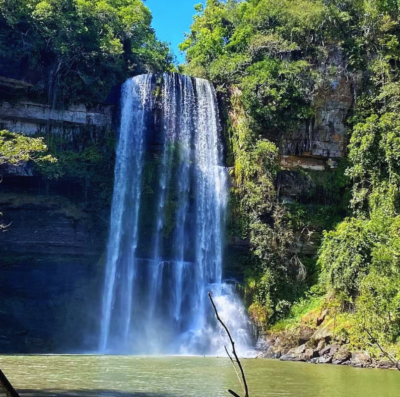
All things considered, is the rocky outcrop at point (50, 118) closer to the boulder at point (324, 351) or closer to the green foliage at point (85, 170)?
the green foliage at point (85, 170)

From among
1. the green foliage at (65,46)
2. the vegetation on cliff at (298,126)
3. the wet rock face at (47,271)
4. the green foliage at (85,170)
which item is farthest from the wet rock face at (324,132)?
the wet rock face at (47,271)

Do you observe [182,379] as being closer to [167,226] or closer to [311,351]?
[311,351]

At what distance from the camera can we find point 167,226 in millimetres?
23812

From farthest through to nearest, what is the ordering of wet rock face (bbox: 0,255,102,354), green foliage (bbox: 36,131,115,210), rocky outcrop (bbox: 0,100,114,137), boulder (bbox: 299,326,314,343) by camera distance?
rocky outcrop (bbox: 0,100,114,137), green foliage (bbox: 36,131,115,210), wet rock face (bbox: 0,255,102,354), boulder (bbox: 299,326,314,343)

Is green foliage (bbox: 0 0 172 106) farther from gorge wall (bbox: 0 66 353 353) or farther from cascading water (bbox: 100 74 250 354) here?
cascading water (bbox: 100 74 250 354)

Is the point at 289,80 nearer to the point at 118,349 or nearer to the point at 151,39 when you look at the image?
the point at 151,39

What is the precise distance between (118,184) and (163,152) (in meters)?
2.76

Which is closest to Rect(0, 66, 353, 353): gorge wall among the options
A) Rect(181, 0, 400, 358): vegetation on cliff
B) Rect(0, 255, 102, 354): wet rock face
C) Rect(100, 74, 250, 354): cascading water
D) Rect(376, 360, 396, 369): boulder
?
Rect(0, 255, 102, 354): wet rock face

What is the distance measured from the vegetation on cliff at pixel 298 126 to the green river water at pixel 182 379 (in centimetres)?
521

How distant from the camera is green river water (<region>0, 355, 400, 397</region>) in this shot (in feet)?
31.4

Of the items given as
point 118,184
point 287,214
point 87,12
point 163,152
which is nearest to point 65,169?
point 118,184

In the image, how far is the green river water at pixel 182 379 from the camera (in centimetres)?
958

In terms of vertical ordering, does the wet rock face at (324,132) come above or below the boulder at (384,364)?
above

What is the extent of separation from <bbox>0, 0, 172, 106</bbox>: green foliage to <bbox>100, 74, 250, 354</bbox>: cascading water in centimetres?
160
